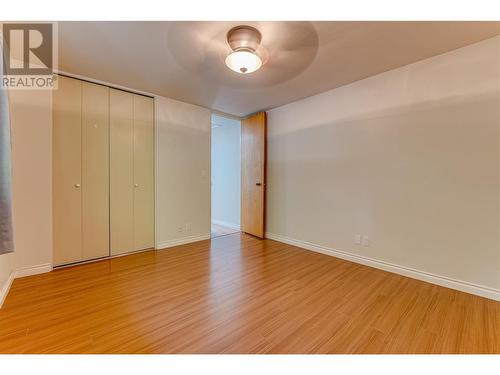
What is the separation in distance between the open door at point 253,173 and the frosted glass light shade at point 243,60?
78.5 inches

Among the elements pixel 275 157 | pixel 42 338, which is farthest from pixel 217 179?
pixel 42 338

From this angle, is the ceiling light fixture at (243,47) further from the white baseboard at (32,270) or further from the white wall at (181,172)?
the white baseboard at (32,270)

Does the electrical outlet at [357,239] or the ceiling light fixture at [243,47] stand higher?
the ceiling light fixture at [243,47]

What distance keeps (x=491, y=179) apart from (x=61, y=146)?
4.47 meters

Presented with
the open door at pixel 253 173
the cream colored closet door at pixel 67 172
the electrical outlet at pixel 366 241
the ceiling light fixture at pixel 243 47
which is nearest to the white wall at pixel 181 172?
the open door at pixel 253 173

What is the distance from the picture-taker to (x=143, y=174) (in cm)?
336

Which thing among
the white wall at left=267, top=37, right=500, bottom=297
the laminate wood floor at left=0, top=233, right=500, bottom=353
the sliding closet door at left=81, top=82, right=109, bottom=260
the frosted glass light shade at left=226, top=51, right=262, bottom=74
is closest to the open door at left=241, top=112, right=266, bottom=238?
the white wall at left=267, top=37, right=500, bottom=297

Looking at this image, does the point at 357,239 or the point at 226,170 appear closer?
the point at 357,239

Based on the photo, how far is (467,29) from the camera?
188cm

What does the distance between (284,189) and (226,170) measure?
Result: 6.23 ft

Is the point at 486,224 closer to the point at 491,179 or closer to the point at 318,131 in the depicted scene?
the point at 491,179

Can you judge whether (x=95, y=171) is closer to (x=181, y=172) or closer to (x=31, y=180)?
(x=31, y=180)

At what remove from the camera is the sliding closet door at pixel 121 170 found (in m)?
3.07

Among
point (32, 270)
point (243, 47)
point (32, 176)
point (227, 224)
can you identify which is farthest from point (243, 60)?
point (227, 224)
